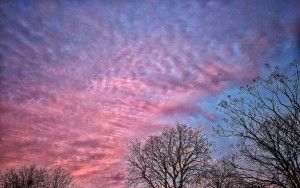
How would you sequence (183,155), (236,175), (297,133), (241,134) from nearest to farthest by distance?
(297,133) < (236,175) < (241,134) < (183,155)

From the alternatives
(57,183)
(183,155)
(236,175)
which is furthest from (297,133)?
(57,183)

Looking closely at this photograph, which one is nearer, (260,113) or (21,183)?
(260,113)

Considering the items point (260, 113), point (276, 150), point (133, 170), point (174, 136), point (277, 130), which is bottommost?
point (276, 150)

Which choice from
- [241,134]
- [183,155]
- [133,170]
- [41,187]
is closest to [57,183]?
[41,187]

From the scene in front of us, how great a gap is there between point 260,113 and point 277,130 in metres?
1.50

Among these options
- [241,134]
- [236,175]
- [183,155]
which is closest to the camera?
[236,175]

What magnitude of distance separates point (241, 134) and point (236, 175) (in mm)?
2422

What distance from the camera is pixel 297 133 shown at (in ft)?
47.5

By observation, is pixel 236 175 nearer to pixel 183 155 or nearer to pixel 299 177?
pixel 299 177

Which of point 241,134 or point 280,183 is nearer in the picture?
point 280,183

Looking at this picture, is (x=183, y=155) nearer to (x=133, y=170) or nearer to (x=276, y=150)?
(x=133, y=170)

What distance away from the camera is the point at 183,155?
41031 mm

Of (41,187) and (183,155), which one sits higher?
(41,187)

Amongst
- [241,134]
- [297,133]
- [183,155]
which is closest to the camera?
[297,133]
